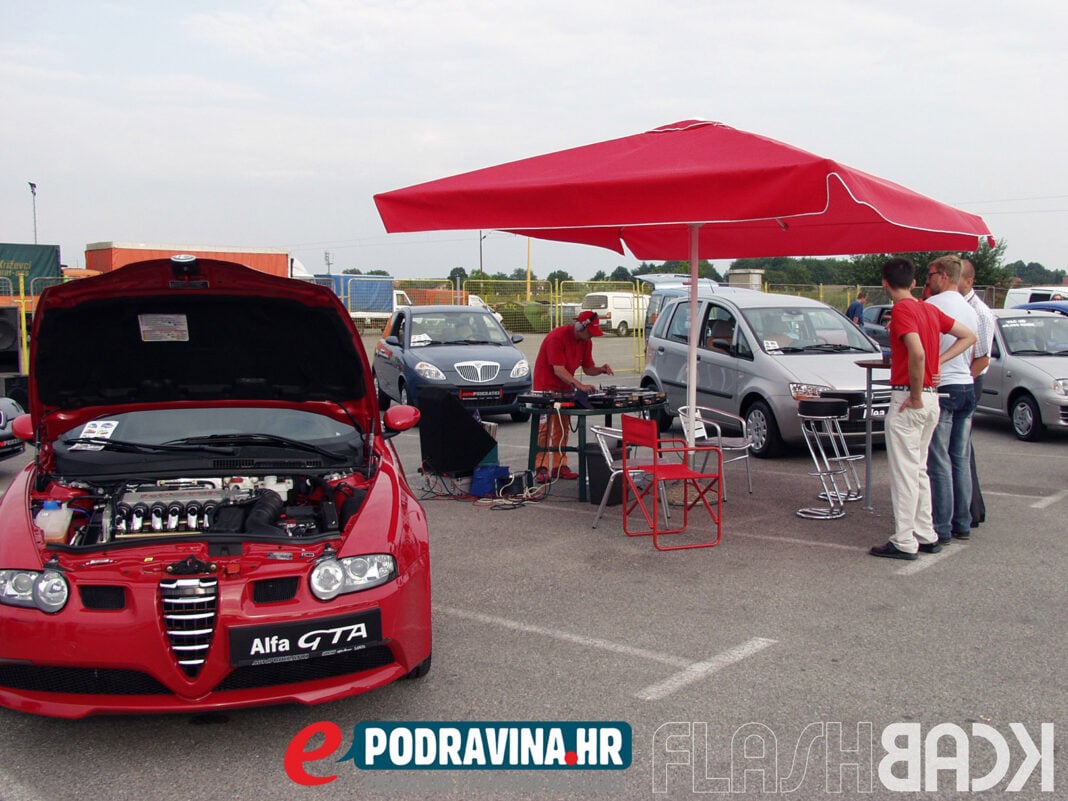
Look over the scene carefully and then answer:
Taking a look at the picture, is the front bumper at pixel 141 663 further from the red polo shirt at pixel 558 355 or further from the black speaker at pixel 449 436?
the red polo shirt at pixel 558 355

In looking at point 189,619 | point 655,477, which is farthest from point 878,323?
point 189,619

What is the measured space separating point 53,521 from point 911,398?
4.77m

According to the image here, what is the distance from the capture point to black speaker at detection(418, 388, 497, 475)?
8.23 meters

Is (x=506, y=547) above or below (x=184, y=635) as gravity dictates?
below

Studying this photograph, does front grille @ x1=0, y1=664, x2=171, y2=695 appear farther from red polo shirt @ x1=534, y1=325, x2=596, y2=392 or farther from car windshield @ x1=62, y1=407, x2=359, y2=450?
red polo shirt @ x1=534, y1=325, x2=596, y2=392

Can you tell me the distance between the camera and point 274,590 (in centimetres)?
359

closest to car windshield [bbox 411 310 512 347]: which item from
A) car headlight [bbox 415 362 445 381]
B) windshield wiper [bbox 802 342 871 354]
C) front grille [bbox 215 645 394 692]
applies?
car headlight [bbox 415 362 445 381]

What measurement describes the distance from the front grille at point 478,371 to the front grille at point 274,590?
909cm

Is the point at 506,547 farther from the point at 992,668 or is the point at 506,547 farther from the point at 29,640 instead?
the point at 29,640

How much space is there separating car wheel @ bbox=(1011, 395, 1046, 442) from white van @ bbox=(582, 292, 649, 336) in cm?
2113

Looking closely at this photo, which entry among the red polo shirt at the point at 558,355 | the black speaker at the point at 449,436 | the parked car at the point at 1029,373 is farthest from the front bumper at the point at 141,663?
the parked car at the point at 1029,373

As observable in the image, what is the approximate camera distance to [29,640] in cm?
342

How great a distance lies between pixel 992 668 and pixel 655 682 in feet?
5.13

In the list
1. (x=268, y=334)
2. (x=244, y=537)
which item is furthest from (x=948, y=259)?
(x=244, y=537)
